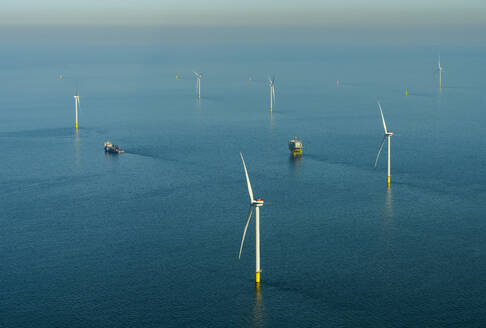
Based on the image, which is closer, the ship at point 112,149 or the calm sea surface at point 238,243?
the calm sea surface at point 238,243

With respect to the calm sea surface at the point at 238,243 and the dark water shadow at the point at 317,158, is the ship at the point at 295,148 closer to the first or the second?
the dark water shadow at the point at 317,158

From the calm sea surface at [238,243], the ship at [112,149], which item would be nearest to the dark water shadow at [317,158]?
the calm sea surface at [238,243]

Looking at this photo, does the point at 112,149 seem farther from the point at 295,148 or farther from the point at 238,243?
the point at 238,243

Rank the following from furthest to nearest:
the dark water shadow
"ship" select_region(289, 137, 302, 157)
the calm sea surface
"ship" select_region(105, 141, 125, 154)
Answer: "ship" select_region(105, 141, 125, 154) < "ship" select_region(289, 137, 302, 157) < the dark water shadow < the calm sea surface

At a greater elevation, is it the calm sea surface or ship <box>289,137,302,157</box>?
ship <box>289,137,302,157</box>

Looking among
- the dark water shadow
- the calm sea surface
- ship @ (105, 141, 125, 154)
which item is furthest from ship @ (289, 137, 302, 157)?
ship @ (105, 141, 125, 154)

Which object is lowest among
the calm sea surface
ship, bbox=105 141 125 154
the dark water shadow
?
the calm sea surface

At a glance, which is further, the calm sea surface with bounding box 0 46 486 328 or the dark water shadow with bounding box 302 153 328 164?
the dark water shadow with bounding box 302 153 328 164

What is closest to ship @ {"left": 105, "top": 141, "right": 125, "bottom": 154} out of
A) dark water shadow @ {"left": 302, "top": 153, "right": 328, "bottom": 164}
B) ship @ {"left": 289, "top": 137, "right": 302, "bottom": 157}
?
ship @ {"left": 289, "top": 137, "right": 302, "bottom": 157}

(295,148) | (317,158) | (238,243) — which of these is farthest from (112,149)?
(238,243)

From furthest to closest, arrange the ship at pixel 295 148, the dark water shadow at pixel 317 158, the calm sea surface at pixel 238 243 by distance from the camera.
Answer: the ship at pixel 295 148 → the dark water shadow at pixel 317 158 → the calm sea surface at pixel 238 243

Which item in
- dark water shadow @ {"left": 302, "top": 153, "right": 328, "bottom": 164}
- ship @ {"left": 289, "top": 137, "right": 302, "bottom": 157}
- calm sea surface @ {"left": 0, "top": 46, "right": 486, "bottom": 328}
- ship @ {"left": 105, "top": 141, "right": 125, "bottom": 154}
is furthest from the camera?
ship @ {"left": 105, "top": 141, "right": 125, "bottom": 154}

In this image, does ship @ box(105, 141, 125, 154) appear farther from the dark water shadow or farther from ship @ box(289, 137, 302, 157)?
the dark water shadow
